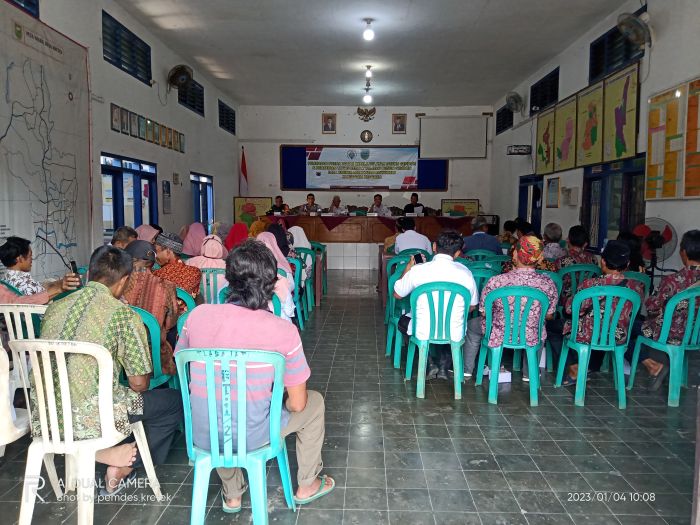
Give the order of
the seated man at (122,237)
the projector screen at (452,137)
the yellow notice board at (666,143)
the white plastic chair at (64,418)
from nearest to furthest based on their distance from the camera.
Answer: the white plastic chair at (64,418)
the seated man at (122,237)
the yellow notice board at (666,143)
the projector screen at (452,137)

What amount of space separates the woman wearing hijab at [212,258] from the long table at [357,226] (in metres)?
5.76

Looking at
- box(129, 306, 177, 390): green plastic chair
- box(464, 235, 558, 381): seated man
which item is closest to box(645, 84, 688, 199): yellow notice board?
box(464, 235, 558, 381): seated man

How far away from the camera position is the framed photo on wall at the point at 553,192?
26.3 ft

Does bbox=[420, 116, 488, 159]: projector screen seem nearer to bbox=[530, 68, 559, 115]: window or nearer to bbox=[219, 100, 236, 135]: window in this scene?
bbox=[530, 68, 559, 115]: window

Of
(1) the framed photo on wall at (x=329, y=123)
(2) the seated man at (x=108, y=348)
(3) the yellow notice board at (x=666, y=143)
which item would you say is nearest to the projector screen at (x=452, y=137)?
(1) the framed photo on wall at (x=329, y=123)

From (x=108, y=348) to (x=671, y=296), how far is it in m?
3.21

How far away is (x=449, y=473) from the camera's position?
2.44 meters

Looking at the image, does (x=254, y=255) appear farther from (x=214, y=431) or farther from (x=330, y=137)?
(x=330, y=137)

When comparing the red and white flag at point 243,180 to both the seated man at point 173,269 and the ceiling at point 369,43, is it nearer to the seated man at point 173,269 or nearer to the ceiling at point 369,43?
the ceiling at point 369,43

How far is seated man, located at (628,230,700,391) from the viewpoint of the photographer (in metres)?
3.24

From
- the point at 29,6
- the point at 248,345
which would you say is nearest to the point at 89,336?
the point at 248,345

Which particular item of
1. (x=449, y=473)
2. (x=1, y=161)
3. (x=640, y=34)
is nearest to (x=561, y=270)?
(x=449, y=473)

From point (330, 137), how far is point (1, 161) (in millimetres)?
8651

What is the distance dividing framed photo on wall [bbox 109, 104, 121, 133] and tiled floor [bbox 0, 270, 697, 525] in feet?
13.2
